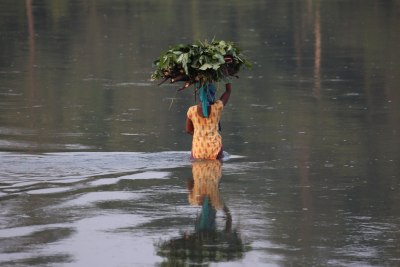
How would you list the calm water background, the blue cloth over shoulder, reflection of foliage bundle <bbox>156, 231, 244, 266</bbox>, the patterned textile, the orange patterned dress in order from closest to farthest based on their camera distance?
reflection of foliage bundle <bbox>156, 231, 244, 266</bbox> < the calm water background < the patterned textile < the blue cloth over shoulder < the orange patterned dress

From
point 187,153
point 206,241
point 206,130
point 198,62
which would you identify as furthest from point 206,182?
point 206,241

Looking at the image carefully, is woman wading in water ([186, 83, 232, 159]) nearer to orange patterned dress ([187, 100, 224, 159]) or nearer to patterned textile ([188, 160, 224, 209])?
orange patterned dress ([187, 100, 224, 159])

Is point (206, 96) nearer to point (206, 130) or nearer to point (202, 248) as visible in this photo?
point (206, 130)

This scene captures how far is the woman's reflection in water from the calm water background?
0.03m

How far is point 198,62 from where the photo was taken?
13.5 meters

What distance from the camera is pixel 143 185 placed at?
12586 mm

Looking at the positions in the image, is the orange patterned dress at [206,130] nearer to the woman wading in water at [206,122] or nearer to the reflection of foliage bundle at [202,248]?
the woman wading in water at [206,122]

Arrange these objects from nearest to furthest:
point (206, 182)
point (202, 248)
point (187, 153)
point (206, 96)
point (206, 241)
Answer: point (202, 248), point (206, 241), point (206, 182), point (206, 96), point (187, 153)

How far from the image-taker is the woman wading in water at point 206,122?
45.0 ft

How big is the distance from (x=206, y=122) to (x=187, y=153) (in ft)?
2.79

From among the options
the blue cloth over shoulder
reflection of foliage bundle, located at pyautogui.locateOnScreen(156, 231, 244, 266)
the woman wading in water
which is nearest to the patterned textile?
the woman wading in water

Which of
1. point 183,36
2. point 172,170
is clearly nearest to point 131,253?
point 172,170

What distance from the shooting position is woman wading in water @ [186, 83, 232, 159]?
45.0 feet

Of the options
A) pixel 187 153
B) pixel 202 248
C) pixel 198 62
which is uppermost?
pixel 198 62
